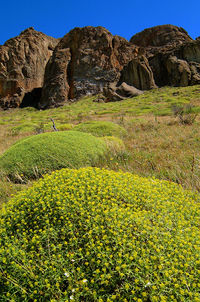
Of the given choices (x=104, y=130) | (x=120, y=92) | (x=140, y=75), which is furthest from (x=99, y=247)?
(x=140, y=75)

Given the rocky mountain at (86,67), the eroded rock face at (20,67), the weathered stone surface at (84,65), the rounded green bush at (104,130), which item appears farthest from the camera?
the eroded rock face at (20,67)

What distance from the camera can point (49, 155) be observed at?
477cm

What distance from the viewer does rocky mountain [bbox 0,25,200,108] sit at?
48438mm

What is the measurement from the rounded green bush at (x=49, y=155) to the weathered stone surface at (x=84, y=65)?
2080 inches

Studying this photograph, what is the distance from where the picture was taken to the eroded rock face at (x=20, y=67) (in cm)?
6112

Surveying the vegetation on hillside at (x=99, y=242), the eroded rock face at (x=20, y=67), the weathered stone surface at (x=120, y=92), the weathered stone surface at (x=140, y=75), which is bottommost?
the vegetation on hillside at (x=99, y=242)

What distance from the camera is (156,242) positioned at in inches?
59.6

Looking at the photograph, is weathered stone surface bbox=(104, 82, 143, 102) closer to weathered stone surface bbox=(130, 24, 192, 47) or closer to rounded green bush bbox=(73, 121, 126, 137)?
weathered stone surface bbox=(130, 24, 192, 47)

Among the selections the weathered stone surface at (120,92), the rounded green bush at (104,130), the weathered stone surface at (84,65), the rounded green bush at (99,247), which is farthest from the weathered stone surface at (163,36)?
the rounded green bush at (99,247)

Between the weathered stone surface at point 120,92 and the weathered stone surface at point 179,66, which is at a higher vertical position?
the weathered stone surface at point 179,66

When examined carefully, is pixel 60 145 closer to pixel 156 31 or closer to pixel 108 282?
pixel 108 282

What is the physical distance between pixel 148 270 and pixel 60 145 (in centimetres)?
411

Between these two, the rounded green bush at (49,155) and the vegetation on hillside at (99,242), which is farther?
the rounded green bush at (49,155)

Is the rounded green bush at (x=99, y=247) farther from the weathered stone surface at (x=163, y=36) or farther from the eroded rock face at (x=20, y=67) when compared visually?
the weathered stone surface at (x=163, y=36)
